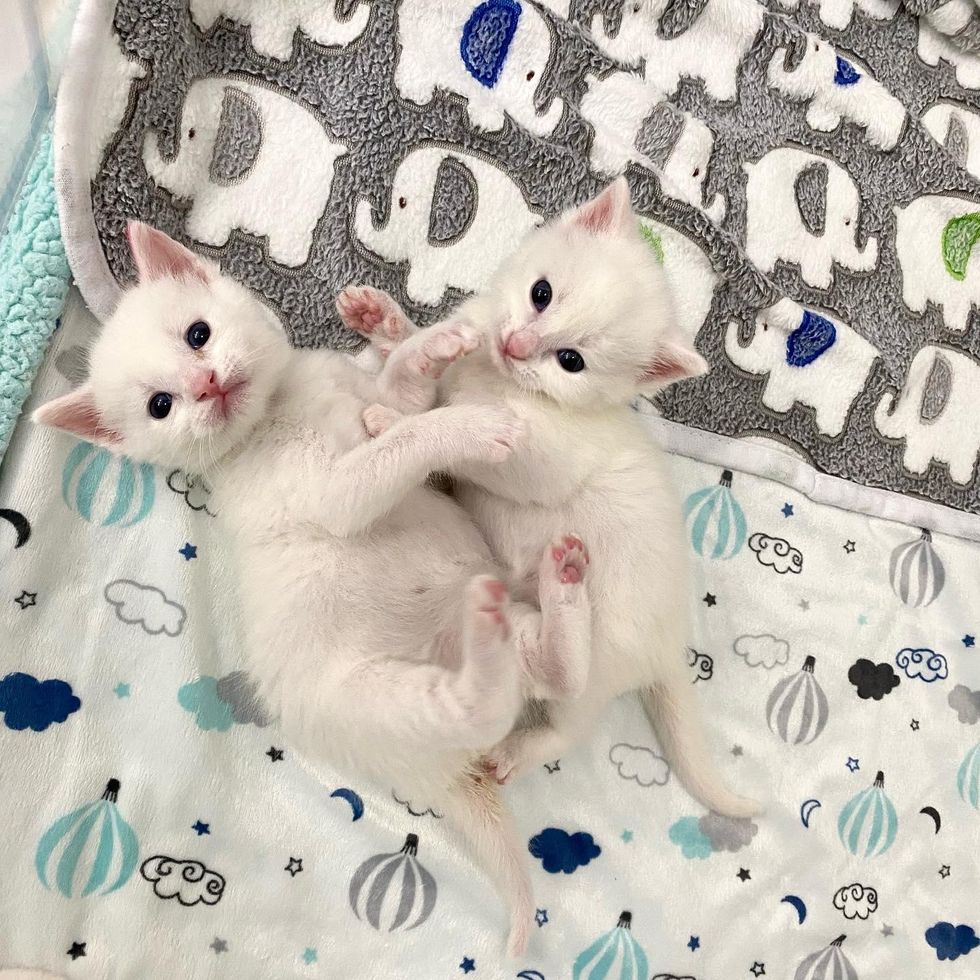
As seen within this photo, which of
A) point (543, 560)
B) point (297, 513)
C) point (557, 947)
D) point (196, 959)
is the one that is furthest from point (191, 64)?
point (557, 947)

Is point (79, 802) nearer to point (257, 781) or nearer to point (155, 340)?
point (257, 781)

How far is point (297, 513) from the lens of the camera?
1.04 meters

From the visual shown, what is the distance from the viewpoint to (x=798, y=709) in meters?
1.34

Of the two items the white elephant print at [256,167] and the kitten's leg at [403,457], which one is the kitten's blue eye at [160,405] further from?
the white elephant print at [256,167]

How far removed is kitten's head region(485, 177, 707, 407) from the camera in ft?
3.48

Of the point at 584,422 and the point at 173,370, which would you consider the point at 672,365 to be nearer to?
the point at 584,422

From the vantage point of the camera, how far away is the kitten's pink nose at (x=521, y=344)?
3.46 ft

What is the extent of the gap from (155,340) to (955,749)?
1465 millimetres

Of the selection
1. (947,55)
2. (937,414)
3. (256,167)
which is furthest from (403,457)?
(947,55)

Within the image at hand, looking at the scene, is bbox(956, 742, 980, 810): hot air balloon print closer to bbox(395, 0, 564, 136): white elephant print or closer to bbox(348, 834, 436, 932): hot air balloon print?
bbox(348, 834, 436, 932): hot air balloon print

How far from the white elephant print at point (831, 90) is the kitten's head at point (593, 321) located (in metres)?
0.58

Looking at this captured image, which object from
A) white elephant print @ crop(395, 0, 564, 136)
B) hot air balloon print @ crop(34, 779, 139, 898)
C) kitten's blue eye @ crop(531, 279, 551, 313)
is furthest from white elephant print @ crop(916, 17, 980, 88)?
hot air balloon print @ crop(34, 779, 139, 898)

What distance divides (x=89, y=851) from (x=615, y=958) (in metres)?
0.81

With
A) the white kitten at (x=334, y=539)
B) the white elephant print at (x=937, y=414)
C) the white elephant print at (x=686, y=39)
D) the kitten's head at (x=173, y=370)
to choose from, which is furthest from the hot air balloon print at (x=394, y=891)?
the white elephant print at (x=686, y=39)
